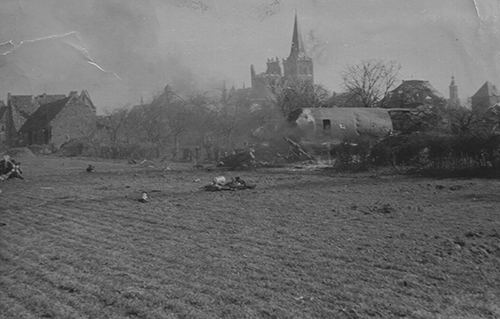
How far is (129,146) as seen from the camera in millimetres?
35062

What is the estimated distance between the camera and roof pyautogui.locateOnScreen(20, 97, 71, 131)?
5331 centimetres

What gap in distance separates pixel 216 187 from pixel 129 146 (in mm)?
22938

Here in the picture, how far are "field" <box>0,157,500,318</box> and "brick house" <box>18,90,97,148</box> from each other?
43906 mm

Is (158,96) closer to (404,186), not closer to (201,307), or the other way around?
(404,186)

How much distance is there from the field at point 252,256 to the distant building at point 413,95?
33081 millimetres

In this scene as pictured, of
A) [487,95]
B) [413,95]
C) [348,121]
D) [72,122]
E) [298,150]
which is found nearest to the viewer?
[298,150]

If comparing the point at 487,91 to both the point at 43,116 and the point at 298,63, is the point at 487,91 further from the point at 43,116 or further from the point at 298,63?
the point at 43,116

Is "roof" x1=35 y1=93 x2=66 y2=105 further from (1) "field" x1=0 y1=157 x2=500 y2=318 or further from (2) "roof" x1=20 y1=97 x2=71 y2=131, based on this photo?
(1) "field" x1=0 y1=157 x2=500 y2=318

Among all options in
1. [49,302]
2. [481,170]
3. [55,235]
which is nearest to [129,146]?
[481,170]

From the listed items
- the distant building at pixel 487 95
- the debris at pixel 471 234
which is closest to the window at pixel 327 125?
the debris at pixel 471 234

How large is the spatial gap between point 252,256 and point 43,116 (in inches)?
2140

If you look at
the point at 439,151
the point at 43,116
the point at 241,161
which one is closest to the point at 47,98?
the point at 43,116

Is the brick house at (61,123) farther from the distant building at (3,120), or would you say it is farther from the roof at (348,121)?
the roof at (348,121)

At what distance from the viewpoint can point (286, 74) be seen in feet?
224
